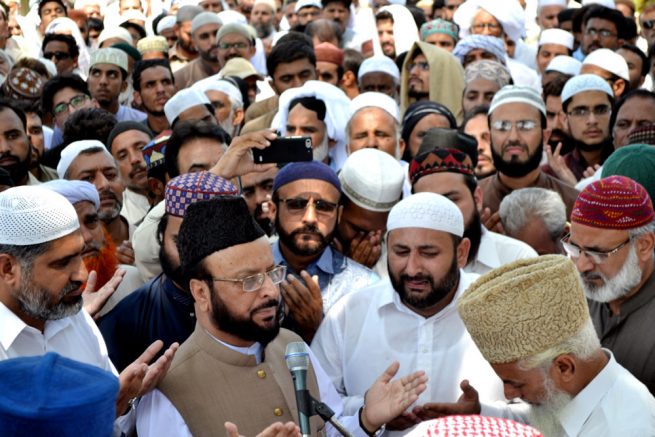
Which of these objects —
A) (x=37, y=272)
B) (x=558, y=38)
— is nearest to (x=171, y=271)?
(x=37, y=272)

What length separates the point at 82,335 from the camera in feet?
13.0

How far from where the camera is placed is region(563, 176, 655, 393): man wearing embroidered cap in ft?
14.2

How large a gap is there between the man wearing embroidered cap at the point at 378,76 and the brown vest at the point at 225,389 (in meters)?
5.77

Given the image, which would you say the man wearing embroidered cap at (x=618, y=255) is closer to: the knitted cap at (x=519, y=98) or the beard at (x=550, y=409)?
Answer: the beard at (x=550, y=409)

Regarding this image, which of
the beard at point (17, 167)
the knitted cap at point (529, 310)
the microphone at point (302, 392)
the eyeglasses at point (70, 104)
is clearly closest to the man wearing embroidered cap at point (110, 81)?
the eyeglasses at point (70, 104)

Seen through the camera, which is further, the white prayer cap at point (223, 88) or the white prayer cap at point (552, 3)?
the white prayer cap at point (552, 3)

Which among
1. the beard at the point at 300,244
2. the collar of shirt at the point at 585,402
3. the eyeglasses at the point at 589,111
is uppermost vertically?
the collar of shirt at the point at 585,402

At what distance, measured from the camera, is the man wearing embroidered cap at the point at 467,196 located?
5.18 metres

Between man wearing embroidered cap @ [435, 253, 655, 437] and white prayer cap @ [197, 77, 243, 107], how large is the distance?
16.4 feet

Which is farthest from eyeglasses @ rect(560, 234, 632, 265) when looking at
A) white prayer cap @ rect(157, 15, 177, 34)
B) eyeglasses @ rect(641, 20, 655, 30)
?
white prayer cap @ rect(157, 15, 177, 34)

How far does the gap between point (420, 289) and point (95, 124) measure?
12.5 feet

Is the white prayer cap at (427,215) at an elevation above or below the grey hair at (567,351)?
below

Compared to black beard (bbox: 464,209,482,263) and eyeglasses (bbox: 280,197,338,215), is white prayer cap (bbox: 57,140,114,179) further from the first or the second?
black beard (bbox: 464,209,482,263)

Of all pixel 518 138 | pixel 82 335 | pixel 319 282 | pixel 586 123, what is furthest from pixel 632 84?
pixel 82 335
